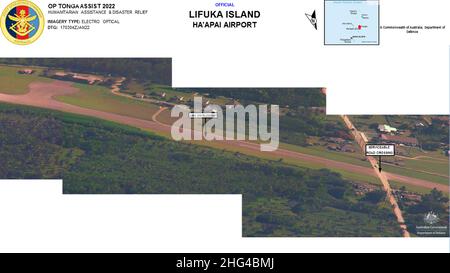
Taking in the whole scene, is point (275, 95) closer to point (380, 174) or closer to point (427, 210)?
point (380, 174)

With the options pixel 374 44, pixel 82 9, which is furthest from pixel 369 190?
pixel 82 9

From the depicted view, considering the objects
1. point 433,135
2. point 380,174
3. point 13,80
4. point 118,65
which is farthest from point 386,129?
point 13,80

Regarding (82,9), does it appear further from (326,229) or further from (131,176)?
(326,229)

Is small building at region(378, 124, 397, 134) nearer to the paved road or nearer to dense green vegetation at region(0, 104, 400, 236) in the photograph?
the paved road

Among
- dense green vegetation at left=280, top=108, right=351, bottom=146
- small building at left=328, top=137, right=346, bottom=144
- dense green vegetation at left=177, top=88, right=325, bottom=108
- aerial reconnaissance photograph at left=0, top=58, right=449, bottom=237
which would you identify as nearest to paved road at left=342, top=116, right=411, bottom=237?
aerial reconnaissance photograph at left=0, top=58, right=449, bottom=237

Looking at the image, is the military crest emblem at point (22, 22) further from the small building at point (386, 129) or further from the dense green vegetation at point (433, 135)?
the dense green vegetation at point (433, 135)

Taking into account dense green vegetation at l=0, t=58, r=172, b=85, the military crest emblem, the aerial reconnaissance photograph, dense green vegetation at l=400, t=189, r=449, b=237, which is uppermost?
the military crest emblem

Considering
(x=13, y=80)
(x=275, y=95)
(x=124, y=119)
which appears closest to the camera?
(x=275, y=95)

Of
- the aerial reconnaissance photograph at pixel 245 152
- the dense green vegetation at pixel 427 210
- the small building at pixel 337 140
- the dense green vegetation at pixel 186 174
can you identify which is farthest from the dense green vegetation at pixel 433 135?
the dense green vegetation at pixel 186 174
